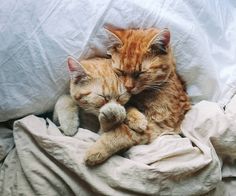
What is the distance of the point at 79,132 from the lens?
3.57 feet

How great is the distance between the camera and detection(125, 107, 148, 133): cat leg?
105 centimetres

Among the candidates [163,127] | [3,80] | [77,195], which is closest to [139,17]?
[163,127]

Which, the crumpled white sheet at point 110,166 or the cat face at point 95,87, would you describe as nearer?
the crumpled white sheet at point 110,166

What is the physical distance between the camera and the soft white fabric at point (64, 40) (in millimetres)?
1057

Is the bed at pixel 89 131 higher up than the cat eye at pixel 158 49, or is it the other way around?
the cat eye at pixel 158 49

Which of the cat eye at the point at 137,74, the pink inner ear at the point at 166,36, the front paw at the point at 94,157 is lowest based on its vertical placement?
the front paw at the point at 94,157

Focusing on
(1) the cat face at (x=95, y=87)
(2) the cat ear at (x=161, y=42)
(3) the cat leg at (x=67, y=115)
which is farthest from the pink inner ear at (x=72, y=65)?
(2) the cat ear at (x=161, y=42)

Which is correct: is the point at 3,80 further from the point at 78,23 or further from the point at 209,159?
the point at 209,159

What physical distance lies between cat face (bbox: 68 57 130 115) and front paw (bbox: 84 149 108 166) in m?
0.14

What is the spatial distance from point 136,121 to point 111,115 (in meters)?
0.08

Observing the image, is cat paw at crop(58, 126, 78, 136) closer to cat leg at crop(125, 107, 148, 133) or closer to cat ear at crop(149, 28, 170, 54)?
cat leg at crop(125, 107, 148, 133)

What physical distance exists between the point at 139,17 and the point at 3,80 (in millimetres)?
438

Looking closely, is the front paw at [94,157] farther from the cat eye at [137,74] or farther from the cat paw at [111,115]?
the cat eye at [137,74]

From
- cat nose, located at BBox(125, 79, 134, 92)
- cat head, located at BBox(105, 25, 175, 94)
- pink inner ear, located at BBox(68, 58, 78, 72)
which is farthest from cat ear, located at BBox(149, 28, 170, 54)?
pink inner ear, located at BBox(68, 58, 78, 72)
